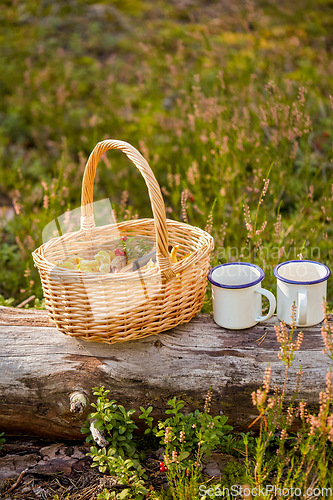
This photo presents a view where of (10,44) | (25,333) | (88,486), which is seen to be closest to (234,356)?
(88,486)

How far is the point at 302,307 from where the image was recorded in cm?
159

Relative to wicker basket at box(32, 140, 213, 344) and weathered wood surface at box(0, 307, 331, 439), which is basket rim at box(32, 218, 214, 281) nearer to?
wicker basket at box(32, 140, 213, 344)

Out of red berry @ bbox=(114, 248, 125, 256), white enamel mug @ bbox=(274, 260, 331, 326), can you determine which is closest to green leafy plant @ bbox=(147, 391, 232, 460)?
white enamel mug @ bbox=(274, 260, 331, 326)

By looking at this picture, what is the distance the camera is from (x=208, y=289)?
221 cm

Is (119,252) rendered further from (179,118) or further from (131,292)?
(179,118)

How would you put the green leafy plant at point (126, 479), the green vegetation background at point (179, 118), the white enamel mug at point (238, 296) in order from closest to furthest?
the green leafy plant at point (126, 479) < the white enamel mug at point (238, 296) < the green vegetation background at point (179, 118)

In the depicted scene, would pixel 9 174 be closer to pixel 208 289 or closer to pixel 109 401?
pixel 208 289

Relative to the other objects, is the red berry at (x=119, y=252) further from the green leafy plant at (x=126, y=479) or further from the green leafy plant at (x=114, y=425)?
the green leafy plant at (x=126, y=479)

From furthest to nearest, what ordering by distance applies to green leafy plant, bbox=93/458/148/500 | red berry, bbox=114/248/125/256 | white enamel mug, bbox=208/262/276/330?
red berry, bbox=114/248/125/256
white enamel mug, bbox=208/262/276/330
green leafy plant, bbox=93/458/148/500

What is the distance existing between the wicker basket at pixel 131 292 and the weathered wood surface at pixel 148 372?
0.29 ft

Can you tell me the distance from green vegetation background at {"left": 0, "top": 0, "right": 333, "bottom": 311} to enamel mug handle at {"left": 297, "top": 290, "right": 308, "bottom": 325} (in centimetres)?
42

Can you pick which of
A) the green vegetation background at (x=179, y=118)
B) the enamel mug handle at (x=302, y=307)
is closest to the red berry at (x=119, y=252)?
the green vegetation background at (x=179, y=118)

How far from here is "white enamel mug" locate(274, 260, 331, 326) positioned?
157 cm

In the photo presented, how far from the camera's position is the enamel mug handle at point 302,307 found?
1.57 metres
